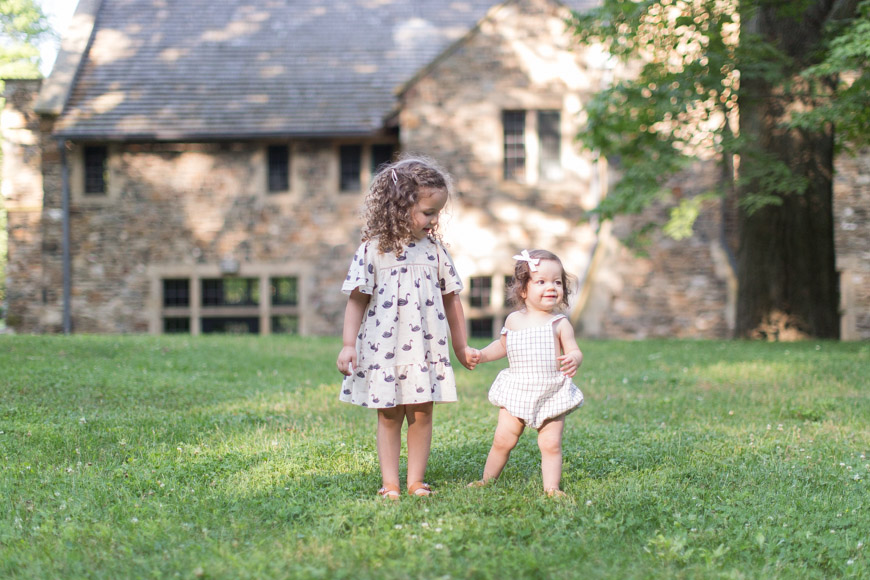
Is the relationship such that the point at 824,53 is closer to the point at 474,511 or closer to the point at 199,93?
the point at 474,511

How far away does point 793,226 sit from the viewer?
42.0ft

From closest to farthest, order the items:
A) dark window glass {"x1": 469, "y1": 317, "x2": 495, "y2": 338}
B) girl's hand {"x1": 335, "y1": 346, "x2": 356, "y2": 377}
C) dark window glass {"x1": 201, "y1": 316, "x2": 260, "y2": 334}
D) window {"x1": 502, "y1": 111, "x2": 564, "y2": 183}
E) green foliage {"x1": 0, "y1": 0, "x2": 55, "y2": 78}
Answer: girl's hand {"x1": 335, "y1": 346, "x2": 356, "y2": 377} → window {"x1": 502, "y1": 111, "x2": 564, "y2": 183} → dark window glass {"x1": 469, "y1": 317, "x2": 495, "y2": 338} → dark window glass {"x1": 201, "y1": 316, "x2": 260, "y2": 334} → green foliage {"x1": 0, "y1": 0, "x2": 55, "y2": 78}

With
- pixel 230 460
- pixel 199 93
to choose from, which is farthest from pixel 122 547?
pixel 199 93

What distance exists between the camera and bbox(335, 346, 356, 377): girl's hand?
4269 mm

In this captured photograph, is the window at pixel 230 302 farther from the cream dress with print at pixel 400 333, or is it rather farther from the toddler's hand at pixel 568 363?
the toddler's hand at pixel 568 363

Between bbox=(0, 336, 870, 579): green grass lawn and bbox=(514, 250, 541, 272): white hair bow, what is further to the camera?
bbox=(514, 250, 541, 272): white hair bow

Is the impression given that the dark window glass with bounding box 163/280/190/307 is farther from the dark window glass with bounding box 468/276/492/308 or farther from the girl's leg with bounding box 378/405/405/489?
the girl's leg with bounding box 378/405/405/489

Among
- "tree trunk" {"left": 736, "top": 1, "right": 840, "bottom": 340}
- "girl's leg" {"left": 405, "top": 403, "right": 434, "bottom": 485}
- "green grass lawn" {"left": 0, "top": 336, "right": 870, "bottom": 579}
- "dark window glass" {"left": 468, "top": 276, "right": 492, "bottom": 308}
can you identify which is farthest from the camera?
"dark window glass" {"left": 468, "top": 276, "right": 492, "bottom": 308}

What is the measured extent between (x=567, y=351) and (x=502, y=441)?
2.01 ft

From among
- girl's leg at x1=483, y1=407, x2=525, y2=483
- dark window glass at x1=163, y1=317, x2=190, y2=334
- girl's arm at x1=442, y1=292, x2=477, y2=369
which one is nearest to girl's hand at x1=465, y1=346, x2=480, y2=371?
girl's arm at x1=442, y1=292, x2=477, y2=369

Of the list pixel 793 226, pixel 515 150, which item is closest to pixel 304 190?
pixel 515 150

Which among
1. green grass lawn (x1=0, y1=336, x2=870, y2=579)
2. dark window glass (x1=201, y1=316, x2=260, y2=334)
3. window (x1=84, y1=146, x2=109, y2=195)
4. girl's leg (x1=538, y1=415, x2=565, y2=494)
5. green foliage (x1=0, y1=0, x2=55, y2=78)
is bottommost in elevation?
dark window glass (x1=201, y1=316, x2=260, y2=334)

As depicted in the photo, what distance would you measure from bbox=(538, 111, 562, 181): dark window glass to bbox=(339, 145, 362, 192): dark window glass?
4095 mm

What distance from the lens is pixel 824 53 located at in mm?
11602
